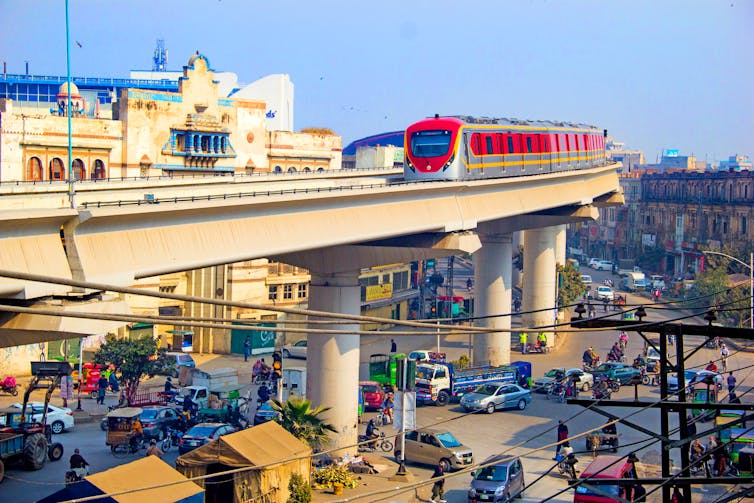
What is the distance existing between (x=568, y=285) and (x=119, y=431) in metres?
40.2

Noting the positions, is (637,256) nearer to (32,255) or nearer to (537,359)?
(537,359)

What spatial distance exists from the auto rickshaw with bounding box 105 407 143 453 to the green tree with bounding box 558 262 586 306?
123 ft

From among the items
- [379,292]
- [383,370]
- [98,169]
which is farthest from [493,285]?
[98,169]

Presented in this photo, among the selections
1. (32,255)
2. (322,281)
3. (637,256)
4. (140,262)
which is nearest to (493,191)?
(322,281)

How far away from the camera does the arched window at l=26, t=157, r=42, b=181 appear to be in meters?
46.7

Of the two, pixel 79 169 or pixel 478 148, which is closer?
pixel 478 148

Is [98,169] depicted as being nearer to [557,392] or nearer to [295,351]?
[295,351]

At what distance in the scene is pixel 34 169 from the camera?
47062 mm

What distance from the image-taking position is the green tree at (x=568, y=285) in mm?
63750

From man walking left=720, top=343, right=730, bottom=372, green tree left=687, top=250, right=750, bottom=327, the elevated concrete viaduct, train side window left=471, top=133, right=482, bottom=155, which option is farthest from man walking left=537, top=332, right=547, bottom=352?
train side window left=471, top=133, right=482, bottom=155

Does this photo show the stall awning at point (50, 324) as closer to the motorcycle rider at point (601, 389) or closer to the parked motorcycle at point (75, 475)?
the parked motorcycle at point (75, 475)

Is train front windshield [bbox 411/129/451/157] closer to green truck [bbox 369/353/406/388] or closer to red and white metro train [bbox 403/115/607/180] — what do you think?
red and white metro train [bbox 403/115/607/180]

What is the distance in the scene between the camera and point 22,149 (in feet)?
152

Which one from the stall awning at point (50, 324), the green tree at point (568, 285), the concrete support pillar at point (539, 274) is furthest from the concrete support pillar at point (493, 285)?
the stall awning at point (50, 324)
